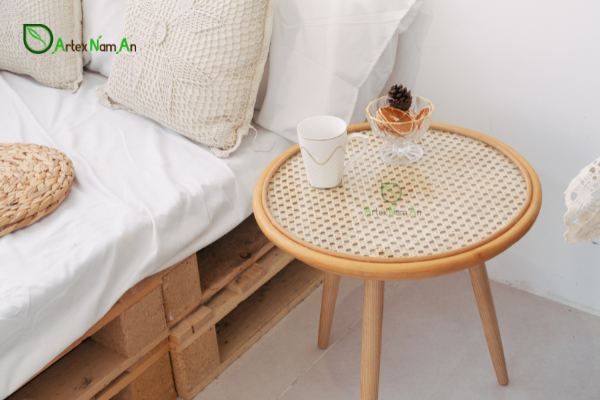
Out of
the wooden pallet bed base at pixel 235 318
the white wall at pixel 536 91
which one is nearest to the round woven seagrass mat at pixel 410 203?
the white wall at pixel 536 91

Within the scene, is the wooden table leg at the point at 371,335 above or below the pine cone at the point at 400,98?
below

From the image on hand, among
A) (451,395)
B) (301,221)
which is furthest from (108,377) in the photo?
(451,395)

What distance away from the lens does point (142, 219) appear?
3.05ft

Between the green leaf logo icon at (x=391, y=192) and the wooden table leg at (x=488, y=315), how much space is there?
0.71 ft

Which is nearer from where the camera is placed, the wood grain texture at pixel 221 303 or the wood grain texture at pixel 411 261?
the wood grain texture at pixel 411 261

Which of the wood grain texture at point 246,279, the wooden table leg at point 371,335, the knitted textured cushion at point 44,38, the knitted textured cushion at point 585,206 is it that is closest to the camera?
the knitted textured cushion at point 585,206

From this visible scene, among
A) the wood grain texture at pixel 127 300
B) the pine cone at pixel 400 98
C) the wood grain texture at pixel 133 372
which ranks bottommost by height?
the wood grain texture at pixel 133 372

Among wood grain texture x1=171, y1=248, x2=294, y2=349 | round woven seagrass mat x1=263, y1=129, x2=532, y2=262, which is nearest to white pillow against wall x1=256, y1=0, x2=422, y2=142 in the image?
round woven seagrass mat x1=263, y1=129, x2=532, y2=262

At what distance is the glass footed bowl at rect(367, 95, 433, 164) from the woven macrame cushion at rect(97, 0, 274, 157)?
298mm

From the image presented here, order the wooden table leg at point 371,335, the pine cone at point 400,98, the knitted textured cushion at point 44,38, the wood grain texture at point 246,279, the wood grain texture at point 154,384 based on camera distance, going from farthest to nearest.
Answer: the knitted textured cushion at point 44,38 < the wood grain texture at point 246,279 < the wood grain texture at point 154,384 < the pine cone at point 400,98 < the wooden table leg at point 371,335

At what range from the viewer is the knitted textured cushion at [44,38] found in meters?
1.32

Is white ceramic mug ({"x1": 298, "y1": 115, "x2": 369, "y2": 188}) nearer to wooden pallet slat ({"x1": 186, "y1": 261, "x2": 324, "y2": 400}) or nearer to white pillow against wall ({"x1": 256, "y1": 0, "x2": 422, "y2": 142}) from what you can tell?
white pillow against wall ({"x1": 256, "y1": 0, "x2": 422, "y2": 142})

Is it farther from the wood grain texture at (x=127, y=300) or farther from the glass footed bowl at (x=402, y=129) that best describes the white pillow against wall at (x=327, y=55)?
the wood grain texture at (x=127, y=300)

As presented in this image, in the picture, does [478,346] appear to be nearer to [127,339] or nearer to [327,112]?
[327,112]
